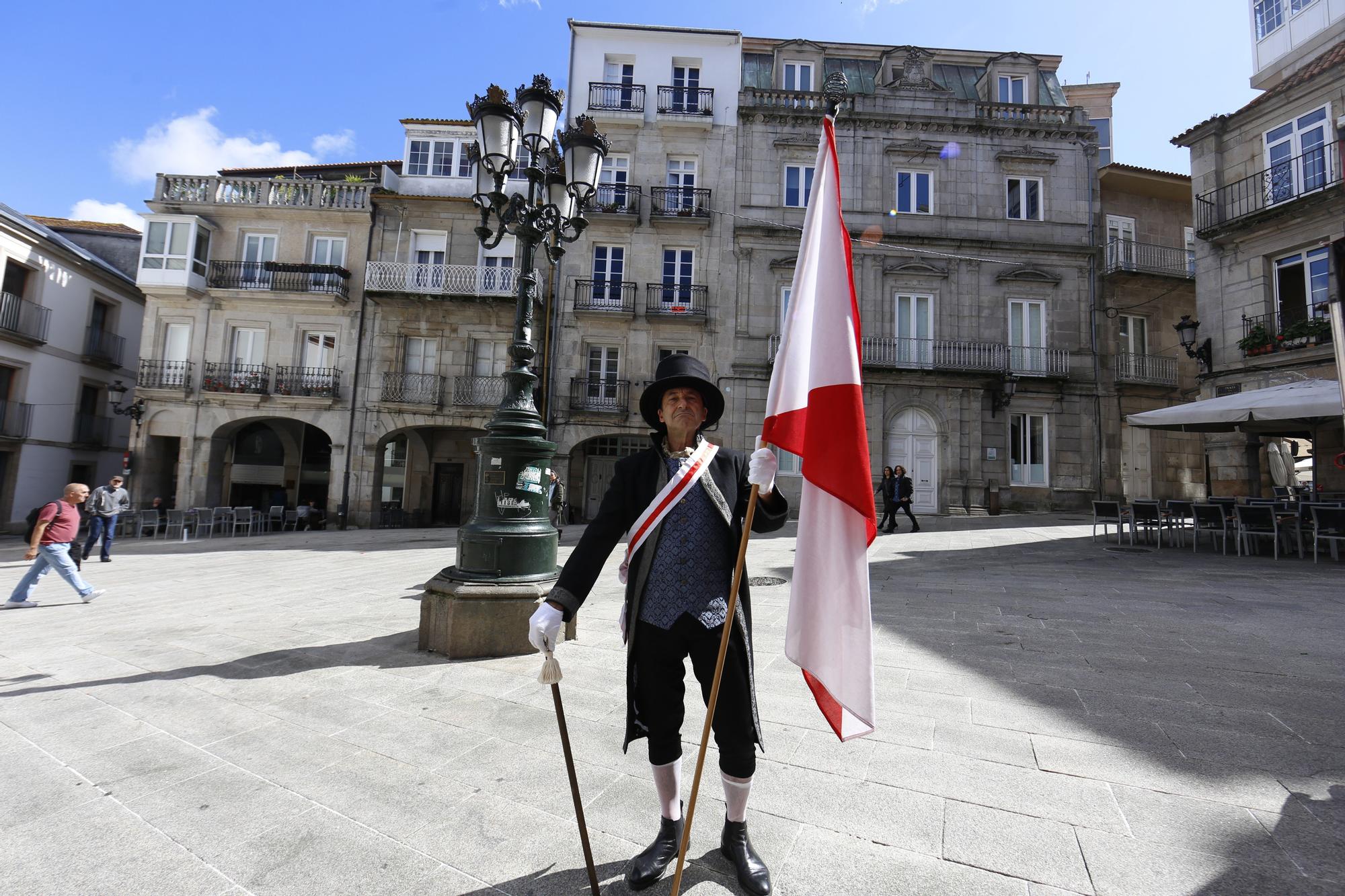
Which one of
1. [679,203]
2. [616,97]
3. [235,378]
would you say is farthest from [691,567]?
[235,378]

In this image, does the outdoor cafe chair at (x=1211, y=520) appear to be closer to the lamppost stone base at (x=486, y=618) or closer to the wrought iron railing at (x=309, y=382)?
the lamppost stone base at (x=486, y=618)

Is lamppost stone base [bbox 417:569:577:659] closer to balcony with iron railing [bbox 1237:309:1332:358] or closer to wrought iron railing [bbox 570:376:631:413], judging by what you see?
wrought iron railing [bbox 570:376:631:413]

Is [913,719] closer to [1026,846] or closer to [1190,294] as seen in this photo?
[1026,846]

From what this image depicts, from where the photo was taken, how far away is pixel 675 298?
19.1m

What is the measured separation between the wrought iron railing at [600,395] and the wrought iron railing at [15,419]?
16488 millimetres

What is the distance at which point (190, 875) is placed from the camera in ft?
6.68

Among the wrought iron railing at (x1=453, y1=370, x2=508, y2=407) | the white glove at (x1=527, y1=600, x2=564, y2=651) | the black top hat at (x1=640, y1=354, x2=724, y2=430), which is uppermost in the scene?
the wrought iron railing at (x1=453, y1=370, x2=508, y2=407)

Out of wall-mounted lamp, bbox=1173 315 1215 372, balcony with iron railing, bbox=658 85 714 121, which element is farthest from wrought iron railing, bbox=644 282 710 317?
wall-mounted lamp, bbox=1173 315 1215 372

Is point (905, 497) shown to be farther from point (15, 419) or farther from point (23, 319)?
point (23, 319)

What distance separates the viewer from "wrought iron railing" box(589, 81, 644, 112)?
63.8ft

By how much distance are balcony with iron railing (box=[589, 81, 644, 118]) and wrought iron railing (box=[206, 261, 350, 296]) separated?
32.2ft

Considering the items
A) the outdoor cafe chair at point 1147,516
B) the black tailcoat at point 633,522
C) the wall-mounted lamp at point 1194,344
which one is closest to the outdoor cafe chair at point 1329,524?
the outdoor cafe chair at point 1147,516

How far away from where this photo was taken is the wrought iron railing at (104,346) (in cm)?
2031

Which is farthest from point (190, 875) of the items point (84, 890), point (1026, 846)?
point (1026, 846)
